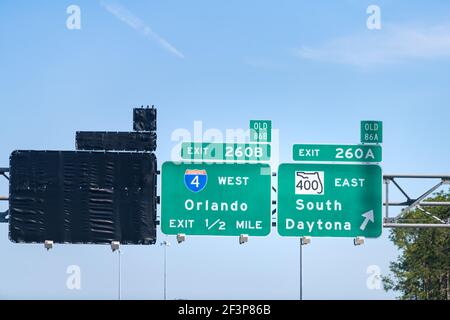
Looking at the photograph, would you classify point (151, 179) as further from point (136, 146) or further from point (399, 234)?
point (399, 234)

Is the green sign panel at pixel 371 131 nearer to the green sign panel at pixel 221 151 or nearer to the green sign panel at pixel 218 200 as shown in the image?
the green sign panel at pixel 221 151

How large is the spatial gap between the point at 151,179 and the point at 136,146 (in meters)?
1.17

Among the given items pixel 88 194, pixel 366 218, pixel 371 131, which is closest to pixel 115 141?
pixel 88 194

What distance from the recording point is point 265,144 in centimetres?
2811

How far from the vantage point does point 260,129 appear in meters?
27.2

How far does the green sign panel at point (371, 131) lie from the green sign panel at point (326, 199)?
89 cm

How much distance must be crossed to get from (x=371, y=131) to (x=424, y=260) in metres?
50.1

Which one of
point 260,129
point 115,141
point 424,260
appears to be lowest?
point 424,260

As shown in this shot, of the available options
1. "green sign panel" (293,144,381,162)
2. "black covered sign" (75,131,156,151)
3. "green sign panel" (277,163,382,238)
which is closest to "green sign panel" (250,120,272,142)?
"green sign panel" (293,144,381,162)

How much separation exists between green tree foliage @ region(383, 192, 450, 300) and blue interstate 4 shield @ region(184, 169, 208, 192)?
47.2 m

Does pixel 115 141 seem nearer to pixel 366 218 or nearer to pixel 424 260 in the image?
pixel 366 218

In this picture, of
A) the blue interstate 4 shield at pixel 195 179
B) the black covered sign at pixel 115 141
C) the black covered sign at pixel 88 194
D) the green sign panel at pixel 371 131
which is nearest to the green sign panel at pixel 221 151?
the blue interstate 4 shield at pixel 195 179
